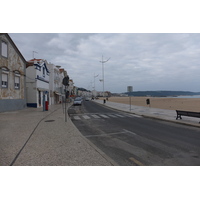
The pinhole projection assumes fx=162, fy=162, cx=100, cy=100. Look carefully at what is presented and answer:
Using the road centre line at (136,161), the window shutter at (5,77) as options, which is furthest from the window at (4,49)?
the road centre line at (136,161)

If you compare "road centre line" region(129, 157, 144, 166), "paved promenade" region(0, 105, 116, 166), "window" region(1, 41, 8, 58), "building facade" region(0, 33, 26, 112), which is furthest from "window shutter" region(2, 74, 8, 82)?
"road centre line" region(129, 157, 144, 166)

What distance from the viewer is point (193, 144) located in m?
6.18

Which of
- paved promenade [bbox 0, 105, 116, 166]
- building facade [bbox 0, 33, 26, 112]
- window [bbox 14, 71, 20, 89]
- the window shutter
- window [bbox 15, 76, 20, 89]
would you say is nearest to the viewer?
paved promenade [bbox 0, 105, 116, 166]

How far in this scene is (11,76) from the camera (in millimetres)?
19359

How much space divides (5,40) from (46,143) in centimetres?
1702

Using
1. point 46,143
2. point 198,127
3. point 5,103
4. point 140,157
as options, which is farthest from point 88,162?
point 5,103

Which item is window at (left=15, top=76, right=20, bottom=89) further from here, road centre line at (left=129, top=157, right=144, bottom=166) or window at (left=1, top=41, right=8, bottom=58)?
road centre line at (left=129, top=157, right=144, bottom=166)

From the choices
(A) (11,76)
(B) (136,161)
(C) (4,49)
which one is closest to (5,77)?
(A) (11,76)

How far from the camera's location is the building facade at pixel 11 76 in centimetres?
1756

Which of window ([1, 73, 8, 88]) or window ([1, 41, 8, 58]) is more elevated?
window ([1, 41, 8, 58])

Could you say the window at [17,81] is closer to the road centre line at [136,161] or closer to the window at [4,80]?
the window at [4,80]

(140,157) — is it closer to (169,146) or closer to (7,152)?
(169,146)

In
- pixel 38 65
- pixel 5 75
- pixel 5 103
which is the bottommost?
pixel 5 103

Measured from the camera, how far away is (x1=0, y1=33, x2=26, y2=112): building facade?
17.6 metres
